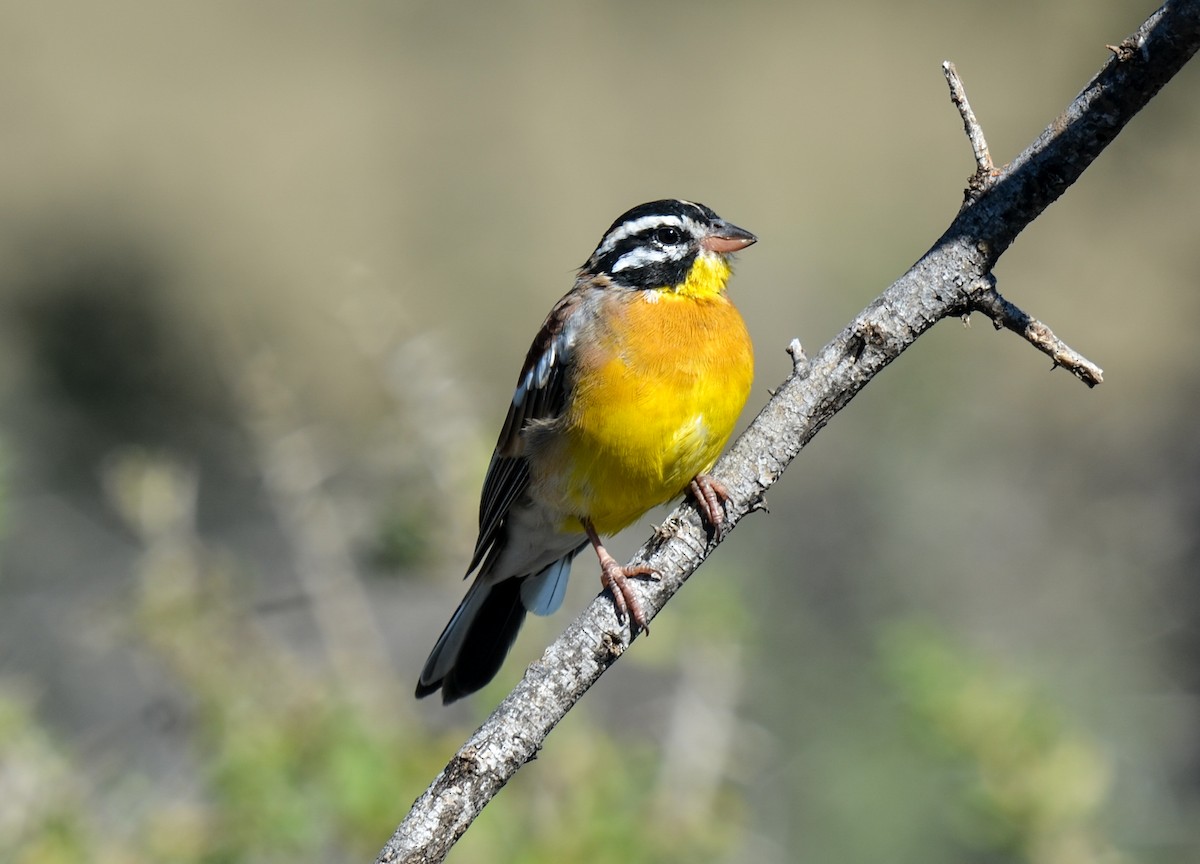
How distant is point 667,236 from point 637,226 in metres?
0.11

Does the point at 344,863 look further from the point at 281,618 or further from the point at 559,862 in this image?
the point at 281,618

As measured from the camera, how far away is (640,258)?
15.0 ft

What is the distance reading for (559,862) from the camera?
4.46 metres

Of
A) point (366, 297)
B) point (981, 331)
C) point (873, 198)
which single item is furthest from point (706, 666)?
point (873, 198)

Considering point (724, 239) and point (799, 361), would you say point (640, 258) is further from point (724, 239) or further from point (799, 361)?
point (799, 361)

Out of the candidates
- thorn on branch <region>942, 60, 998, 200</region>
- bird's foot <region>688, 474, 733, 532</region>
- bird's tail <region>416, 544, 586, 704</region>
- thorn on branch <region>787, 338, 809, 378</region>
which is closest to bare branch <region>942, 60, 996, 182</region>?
thorn on branch <region>942, 60, 998, 200</region>

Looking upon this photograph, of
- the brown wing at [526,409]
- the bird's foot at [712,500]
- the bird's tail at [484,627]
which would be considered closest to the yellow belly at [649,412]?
the brown wing at [526,409]

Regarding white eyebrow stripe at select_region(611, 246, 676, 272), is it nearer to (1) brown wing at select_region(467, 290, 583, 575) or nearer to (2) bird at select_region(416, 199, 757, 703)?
(2) bird at select_region(416, 199, 757, 703)

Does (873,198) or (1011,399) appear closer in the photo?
(1011,399)

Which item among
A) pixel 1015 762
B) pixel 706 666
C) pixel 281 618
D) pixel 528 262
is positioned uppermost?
pixel 1015 762

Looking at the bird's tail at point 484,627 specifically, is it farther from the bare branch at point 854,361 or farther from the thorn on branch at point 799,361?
the thorn on branch at point 799,361

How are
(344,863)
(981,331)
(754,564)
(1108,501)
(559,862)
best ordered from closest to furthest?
(559,862)
(344,863)
(754,564)
(1108,501)
(981,331)

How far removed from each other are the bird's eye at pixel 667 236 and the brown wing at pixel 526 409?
1.12 feet

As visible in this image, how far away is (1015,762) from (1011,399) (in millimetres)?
7361
